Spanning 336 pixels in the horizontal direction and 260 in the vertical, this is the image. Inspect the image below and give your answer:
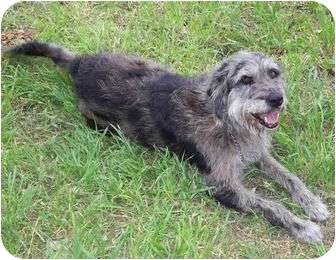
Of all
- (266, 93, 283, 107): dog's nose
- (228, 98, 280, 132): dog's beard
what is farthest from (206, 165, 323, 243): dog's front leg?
(266, 93, 283, 107): dog's nose

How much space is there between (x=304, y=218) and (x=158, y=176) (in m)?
1.11

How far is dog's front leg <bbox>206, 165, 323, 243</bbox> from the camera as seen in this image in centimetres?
489

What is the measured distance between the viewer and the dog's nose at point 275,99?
4793mm

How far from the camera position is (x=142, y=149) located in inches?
217

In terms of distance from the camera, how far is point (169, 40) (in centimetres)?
631

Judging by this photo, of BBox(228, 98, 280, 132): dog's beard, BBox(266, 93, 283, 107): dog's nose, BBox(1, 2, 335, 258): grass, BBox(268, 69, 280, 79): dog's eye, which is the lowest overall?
BBox(1, 2, 335, 258): grass

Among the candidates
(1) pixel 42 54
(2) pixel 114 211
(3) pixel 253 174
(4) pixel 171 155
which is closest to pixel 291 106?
(3) pixel 253 174

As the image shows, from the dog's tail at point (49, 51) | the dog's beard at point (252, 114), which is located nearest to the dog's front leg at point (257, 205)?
the dog's beard at point (252, 114)

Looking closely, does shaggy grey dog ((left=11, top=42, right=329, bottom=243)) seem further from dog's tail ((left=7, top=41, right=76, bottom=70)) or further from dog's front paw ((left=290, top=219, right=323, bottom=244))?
dog's tail ((left=7, top=41, right=76, bottom=70))

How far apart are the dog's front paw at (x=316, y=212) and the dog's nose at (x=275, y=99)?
840 millimetres

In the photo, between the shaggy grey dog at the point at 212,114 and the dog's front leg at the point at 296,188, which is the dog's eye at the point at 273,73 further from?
the dog's front leg at the point at 296,188

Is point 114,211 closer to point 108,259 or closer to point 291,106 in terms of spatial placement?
point 108,259

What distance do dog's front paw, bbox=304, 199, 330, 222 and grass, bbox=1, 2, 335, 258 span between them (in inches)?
3.2

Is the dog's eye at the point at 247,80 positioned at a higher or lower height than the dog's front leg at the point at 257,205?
higher
